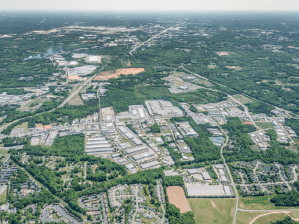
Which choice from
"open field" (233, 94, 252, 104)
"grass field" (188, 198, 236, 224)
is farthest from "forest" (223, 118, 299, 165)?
"open field" (233, 94, 252, 104)

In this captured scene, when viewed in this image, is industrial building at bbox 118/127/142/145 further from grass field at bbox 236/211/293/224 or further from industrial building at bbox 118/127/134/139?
grass field at bbox 236/211/293/224

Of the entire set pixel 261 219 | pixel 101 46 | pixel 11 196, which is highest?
pixel 101 46

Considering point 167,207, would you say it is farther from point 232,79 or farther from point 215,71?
point 215,71

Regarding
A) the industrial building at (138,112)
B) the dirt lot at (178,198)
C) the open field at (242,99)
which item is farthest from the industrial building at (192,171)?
the open field at (242,99)

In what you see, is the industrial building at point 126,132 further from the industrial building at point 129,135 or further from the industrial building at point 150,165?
the industrial building at point 150,165

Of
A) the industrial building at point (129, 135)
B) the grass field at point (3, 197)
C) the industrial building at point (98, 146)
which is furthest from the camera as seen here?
the industrial building at point (129, 135)

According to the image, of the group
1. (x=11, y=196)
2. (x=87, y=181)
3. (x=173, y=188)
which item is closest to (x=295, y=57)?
(x=173, y=188)
